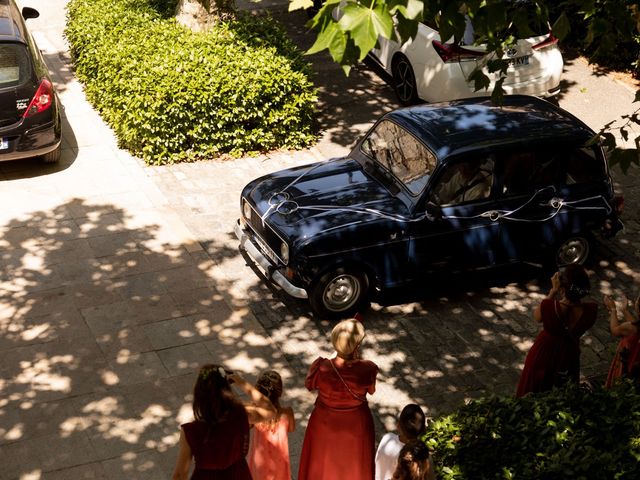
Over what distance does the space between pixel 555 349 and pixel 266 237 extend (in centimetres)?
326

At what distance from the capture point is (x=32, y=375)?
902cm

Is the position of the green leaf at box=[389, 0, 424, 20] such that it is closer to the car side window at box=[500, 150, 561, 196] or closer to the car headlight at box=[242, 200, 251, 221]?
the car side window at box=[500, 150, 561, 196]

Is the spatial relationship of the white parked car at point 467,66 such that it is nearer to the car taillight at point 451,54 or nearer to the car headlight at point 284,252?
the car taillight at point 451,54

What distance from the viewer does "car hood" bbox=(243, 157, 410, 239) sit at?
967 cm

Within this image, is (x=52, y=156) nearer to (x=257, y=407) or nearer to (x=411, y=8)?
(x=257, y=407)

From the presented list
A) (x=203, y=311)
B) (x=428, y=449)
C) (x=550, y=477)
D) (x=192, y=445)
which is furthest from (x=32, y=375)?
(x=550, y=477)

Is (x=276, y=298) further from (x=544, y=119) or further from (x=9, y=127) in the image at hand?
(x=9, y=127)

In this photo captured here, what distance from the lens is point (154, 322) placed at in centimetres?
987

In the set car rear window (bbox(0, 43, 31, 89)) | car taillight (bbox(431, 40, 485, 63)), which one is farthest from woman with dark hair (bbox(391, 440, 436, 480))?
car taillight (bbox(431, 40, 485, 63))

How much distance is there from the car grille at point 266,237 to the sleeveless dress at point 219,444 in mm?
3657

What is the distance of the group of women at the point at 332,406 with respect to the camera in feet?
19.7

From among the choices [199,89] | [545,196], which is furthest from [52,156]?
[545,196]

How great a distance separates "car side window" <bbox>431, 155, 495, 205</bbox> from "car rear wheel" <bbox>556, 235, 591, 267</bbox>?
128 centimetres

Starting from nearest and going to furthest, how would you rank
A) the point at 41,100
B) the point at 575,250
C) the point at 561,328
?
the point at 561,328, the point at 575,250, the point at 41,100
